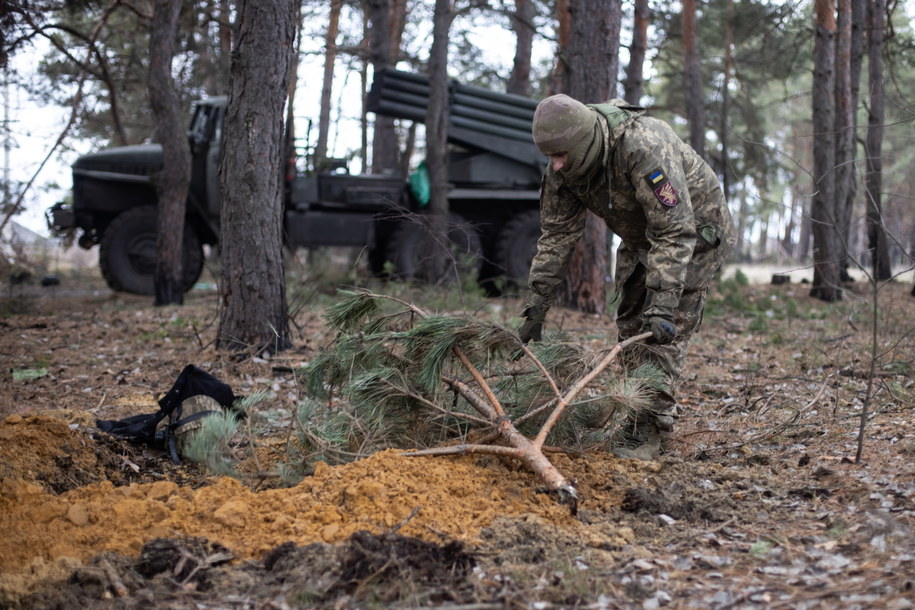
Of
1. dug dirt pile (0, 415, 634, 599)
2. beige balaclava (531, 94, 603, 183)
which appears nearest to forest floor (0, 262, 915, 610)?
dug dirt pile (0, 415, 634, 599)

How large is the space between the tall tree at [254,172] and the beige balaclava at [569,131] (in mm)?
3047

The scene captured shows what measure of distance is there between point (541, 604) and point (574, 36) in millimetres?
7670

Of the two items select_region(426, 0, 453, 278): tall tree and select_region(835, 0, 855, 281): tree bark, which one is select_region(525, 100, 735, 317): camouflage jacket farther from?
select_region(835, 0, 855, 281): tree bark

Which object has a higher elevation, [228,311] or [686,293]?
[686,293]

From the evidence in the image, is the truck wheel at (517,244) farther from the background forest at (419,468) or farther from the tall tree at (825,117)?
the background forest at (419,468)

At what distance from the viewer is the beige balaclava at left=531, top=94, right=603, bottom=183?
12.6 ft

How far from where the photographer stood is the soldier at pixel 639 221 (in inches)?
154

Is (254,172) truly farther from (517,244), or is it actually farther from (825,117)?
(825,117)

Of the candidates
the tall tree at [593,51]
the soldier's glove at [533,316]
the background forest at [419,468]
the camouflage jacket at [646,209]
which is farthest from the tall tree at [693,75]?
the soldier's glove at [533,316]

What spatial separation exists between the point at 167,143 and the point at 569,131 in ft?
21.1

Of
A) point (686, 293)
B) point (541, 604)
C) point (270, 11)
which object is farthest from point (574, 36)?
point (541, 604)

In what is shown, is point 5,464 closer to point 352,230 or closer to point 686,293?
point 686,293

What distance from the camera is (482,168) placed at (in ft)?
39.7

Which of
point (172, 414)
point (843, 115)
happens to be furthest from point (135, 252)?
point (843, 115)
